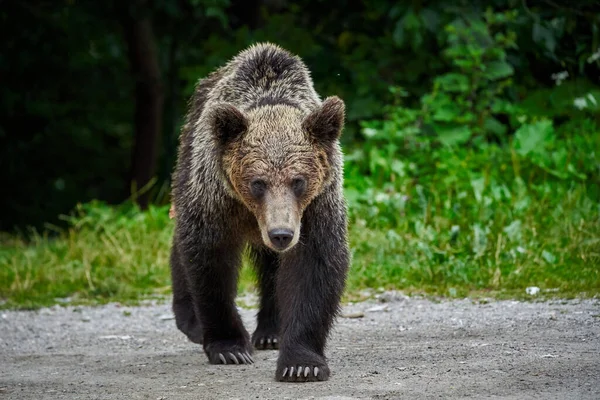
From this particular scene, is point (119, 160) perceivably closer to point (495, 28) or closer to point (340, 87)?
point (340, 87)

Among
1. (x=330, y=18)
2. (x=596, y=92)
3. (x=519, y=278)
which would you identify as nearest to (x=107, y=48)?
(x=330, y=18)

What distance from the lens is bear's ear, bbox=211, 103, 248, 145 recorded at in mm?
5207

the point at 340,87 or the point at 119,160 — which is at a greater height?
the point at 340,87

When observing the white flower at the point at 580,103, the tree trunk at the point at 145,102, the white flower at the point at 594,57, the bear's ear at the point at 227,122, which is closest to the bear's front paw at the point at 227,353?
the bear's ear at the point at 227,122

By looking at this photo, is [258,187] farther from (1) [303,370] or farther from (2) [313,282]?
(1) [303,370]

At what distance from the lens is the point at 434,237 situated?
26.2 ft

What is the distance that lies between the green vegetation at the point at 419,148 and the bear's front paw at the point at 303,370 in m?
2.37

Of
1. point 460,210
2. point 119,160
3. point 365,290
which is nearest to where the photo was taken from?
point 365,290

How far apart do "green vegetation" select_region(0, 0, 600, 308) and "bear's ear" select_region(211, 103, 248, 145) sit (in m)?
2.53

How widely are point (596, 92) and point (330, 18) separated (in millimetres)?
3788

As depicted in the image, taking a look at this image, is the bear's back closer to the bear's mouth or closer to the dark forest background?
the bear's mouth

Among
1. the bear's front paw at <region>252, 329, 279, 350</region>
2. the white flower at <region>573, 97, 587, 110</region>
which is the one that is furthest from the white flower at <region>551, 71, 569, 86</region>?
the bear's front paw at <region>252, 329, 279, 350</region>

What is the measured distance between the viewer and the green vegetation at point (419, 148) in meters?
7.70

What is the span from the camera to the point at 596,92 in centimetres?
988
